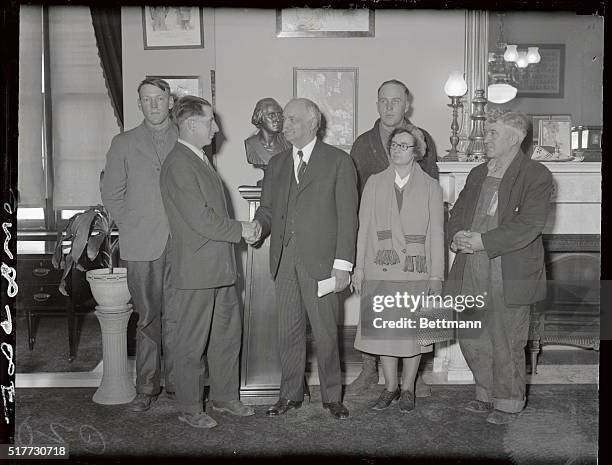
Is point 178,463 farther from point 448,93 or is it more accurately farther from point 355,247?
point 448,93

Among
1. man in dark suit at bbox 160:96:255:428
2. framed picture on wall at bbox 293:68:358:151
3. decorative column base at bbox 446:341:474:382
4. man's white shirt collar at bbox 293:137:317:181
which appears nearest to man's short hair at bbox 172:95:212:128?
man in dark suit at bbox 160:96:255:428

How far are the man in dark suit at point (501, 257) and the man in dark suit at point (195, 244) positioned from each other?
3.05 ft

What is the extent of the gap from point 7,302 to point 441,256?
174 centimetres

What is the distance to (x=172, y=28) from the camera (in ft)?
10.6

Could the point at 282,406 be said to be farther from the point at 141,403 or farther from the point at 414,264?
the point at 414,264

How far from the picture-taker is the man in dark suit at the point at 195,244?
2955 mm

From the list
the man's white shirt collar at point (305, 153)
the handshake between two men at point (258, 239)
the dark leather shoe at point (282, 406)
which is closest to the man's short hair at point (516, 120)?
the man's white shirt collar at point (305, 153)

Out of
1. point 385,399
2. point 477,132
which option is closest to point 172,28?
point 477,132

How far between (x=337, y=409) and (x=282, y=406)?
0.76 ft

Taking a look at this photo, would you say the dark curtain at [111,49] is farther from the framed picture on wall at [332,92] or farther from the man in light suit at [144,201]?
the framed picture on wall at [332,92]

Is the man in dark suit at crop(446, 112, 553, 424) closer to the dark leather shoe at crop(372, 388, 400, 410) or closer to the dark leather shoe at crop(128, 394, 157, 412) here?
the dark leather shoe at crop(372, 388, 400, 410)

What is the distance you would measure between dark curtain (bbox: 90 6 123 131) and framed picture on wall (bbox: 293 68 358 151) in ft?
2.70

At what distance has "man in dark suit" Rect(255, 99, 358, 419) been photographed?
3.02 m

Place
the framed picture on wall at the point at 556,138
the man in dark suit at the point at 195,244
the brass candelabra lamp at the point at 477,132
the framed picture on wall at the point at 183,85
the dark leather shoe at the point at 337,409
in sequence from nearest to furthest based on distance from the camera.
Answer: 1. the man in dark suit at the point at 195,244
2. the dark leather shoe at the point at 337,409
3. the framed picture on wall at the point at 556,138
4. the brass candelabra lamp at the point at 477,132
5. the framed picture on wall at the point at 183,85
